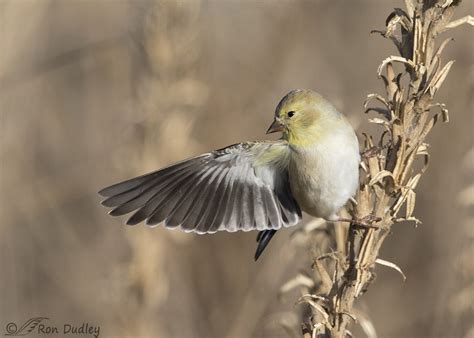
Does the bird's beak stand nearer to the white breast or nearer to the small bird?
the small bird

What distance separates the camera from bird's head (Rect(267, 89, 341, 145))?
338 cm

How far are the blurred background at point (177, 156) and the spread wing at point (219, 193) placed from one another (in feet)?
0.93

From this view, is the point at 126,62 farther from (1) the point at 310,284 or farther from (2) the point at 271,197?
(1) the point at 310,284

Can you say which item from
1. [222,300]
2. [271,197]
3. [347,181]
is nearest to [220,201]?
[271,197]

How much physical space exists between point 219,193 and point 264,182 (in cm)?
25

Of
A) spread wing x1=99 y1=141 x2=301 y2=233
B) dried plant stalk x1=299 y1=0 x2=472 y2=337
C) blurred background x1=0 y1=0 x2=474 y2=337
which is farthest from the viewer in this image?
blurred background x1=0 y1=0 x2=474 y2=337

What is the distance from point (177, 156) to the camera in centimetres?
410

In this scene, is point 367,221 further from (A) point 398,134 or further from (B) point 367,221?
(A) point 398,134

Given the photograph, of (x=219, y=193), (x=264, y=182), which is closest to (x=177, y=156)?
(x=219, y=193)

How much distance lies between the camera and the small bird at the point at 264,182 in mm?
3223
